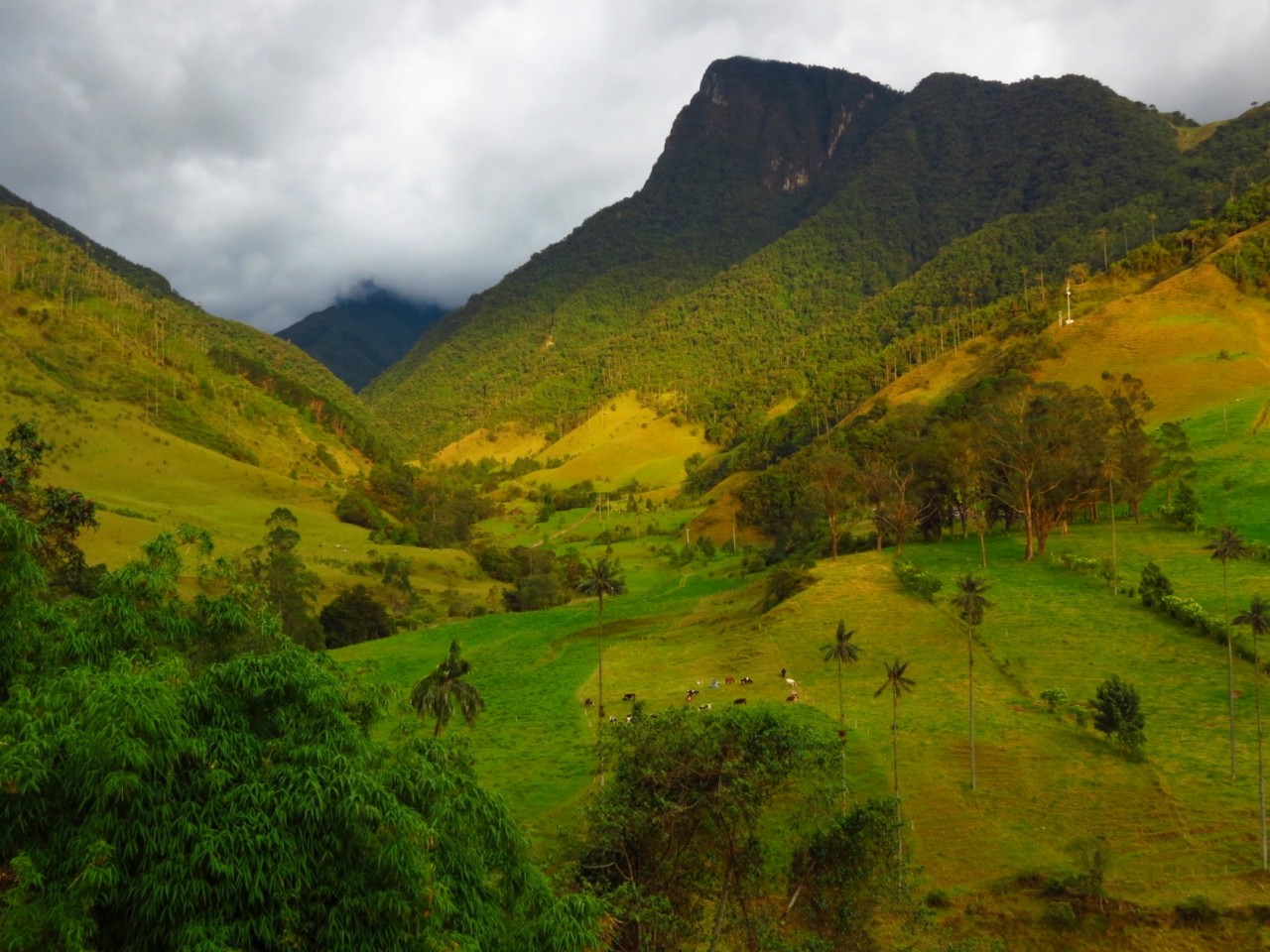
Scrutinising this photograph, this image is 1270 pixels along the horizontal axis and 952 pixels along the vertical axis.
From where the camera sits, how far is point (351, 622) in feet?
261

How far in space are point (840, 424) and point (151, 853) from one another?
140 m

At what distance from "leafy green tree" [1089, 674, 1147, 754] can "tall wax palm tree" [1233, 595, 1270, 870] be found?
4.18 metres

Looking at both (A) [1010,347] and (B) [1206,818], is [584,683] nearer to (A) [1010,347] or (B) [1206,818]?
(B) [1206,818]

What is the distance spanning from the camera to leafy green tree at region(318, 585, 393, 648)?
79062mm

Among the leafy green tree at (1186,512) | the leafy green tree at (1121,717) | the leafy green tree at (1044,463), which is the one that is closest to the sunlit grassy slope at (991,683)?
the leafy green tree at (1121,717)

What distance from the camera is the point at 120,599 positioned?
12438mm

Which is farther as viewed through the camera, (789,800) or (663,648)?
(663,648)

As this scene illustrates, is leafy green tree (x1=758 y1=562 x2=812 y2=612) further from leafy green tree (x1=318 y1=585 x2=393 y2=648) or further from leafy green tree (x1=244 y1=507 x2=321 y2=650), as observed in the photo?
leafy green tree (x1=318 y1=585 x2=393 y2=648)

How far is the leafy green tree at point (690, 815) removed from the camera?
2309 cm

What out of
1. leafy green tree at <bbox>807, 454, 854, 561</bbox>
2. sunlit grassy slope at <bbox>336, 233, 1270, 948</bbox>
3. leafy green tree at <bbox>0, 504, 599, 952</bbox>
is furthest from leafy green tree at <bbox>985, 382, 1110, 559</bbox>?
leafy green tree at <bbox>0, 504, 599, 952</bbox>

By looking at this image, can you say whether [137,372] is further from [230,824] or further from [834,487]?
[230,824]

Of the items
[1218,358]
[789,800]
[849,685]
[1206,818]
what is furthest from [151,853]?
[1218,358]

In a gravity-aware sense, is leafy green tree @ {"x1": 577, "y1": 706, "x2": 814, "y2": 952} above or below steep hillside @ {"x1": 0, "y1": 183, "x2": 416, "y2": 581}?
below

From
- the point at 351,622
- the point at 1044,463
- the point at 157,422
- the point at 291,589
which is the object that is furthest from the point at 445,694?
the point at 157,422
